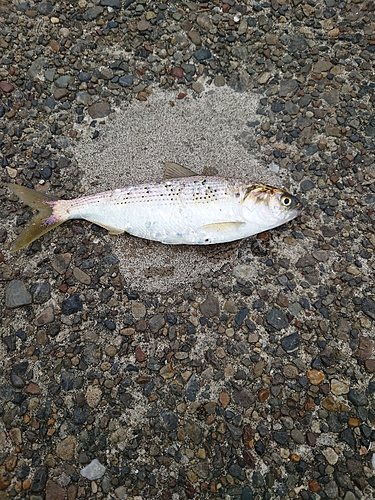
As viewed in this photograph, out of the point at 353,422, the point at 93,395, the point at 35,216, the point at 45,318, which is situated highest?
the point at 35,216

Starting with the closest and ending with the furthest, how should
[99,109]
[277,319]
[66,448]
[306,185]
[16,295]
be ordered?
[66,448] → [277,319] → [16,295] → [306,185] → [99,109]

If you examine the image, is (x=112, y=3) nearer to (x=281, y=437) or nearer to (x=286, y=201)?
(x=286, y=201)

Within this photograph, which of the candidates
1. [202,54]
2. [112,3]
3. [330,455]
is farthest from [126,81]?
[330,455]

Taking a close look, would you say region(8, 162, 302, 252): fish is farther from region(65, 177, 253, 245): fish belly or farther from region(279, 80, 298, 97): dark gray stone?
region(279, 80, 298, 97): dark gray stone

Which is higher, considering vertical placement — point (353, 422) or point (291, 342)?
point (291, 342)

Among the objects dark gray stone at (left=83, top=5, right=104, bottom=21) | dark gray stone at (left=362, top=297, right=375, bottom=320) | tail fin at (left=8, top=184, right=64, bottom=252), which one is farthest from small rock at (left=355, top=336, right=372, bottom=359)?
dark gray stone at (left=83, top=5, right=104, bottom=21)

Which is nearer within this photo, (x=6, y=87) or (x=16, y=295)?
(x=16, y=295)

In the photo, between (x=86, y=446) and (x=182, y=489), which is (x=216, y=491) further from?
(x=86, y=446)

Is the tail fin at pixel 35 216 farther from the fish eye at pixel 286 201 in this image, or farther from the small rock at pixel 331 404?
the small rock at pixel 331 404

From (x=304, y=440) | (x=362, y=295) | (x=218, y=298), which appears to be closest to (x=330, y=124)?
(x=362, y=295)
